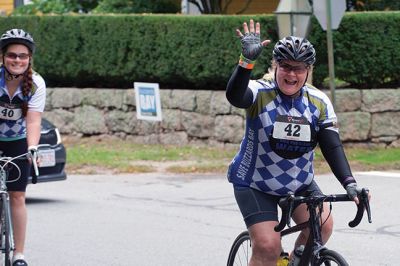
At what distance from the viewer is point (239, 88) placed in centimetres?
512

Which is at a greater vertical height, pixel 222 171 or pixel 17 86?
pixel 17 86

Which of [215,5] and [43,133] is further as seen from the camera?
[215,5]

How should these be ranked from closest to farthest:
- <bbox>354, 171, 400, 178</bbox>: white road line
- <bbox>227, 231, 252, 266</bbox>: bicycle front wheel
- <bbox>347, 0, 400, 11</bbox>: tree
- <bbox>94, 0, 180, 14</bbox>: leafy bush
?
<bbox>227, 231, 252, 266</bbox>: bicycle front wheel → <bbox>354, 171, 400, 178</bbox>: white road line → <bbox>347, 0, 400, 11</bbox>: tree → <bbox>94, 0, 180, 14</bbox>: leafy bush

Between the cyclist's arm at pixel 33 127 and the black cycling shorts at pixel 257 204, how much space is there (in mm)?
1736

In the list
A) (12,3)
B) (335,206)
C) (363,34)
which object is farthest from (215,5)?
(335,206)

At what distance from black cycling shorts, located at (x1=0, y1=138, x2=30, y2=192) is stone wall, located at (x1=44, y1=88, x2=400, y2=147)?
964 cm

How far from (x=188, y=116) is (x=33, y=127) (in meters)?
10.5

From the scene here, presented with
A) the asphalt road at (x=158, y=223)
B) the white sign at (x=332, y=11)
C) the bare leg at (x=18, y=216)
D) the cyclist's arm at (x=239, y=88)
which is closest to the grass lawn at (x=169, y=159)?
the asphalt road at (x=158, y=223)

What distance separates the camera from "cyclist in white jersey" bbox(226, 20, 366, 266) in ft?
17.1

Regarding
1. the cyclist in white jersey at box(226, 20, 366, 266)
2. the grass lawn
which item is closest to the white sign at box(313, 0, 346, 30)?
the grass lawn

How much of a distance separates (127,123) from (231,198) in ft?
21.2

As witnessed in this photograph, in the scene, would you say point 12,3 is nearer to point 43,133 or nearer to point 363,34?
point 363,34

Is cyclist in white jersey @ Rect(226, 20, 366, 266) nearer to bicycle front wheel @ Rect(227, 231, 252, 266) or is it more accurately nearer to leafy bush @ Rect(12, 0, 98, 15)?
bicycle front wheel @ Rect(227, 231, 252, 266)

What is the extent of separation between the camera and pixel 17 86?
6785 millimetres
